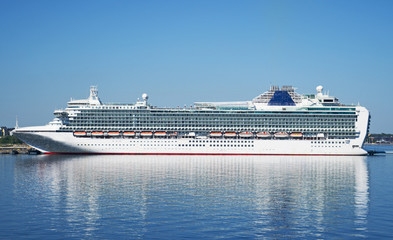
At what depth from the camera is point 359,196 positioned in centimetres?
3716

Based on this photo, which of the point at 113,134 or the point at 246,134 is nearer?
the point at 113,134

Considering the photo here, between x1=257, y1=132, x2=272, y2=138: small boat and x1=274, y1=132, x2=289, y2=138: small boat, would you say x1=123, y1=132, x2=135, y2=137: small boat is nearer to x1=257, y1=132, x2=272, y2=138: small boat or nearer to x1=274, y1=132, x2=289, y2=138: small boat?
x1=257, y1=132, x2=272, y2=138: small boat

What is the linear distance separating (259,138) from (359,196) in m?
49.9

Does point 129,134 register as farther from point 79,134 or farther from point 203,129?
point 203,129

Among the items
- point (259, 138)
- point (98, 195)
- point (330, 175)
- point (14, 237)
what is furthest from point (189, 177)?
point (259, 138)

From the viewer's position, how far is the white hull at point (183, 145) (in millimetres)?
82750

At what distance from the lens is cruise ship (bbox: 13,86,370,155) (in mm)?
83312

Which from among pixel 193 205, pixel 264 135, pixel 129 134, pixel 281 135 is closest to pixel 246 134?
pixel 264 135

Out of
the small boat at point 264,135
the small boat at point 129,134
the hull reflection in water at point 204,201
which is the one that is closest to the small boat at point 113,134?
the small boat at point 129,134

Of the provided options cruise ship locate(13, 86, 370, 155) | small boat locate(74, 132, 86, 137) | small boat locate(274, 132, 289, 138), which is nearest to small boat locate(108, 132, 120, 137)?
cruise ship locate(13, 86, 370, 155)

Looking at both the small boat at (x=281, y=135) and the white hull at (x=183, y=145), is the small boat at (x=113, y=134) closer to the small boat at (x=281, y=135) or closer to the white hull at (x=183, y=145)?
the white hull at (x=183, y=145)

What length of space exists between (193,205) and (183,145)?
52127 mm

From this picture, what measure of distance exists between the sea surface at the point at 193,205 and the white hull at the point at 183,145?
3070 centimetres

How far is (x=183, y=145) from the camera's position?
84438 mm
